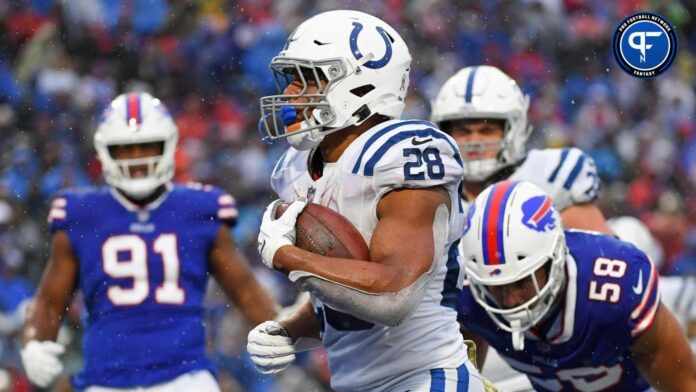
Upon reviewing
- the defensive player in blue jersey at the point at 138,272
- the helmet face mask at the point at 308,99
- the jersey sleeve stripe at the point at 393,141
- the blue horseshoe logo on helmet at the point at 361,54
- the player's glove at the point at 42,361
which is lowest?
the player's glove at the point at 42,361

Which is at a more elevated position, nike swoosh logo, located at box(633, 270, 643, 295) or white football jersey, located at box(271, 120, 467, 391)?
white football jersey, located at box(271, 120, 467, 391)

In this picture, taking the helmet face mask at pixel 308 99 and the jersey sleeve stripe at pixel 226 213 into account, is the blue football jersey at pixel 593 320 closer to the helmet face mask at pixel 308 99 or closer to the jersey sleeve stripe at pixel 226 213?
the helmet face mask at pixel 308 99

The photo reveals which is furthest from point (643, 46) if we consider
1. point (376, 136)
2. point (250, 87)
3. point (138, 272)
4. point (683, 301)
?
point (250, 87)

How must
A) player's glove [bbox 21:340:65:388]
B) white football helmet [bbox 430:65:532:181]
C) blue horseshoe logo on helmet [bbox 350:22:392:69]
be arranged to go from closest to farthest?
blue horseshoe logo on helmet [bbox 350:22:392:69] → player's glove [bbox 21:340:65:388] → white football helmet [bbox 430:65:532:181]

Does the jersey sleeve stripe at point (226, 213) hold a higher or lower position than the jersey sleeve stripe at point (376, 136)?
lower

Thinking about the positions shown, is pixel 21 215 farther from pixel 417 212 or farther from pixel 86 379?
pixel 417 212

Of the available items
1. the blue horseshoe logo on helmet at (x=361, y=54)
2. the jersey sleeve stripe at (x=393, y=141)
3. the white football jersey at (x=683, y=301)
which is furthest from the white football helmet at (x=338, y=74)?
the white football jersey at (x=683, y=301)

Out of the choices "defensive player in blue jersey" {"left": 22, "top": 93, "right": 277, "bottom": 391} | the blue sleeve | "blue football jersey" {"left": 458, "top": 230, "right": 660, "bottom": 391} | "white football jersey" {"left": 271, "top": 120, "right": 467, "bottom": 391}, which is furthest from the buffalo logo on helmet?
"defensive player in blue jersey" {"left": 22, "top": 93, "right": 277, "bottom": 391}

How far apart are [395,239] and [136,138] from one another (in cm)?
278

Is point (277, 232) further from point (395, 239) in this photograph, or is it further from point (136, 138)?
point (136, 138)

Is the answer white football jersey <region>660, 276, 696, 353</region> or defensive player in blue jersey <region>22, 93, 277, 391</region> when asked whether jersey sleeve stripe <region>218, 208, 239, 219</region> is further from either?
white football jersey <region>660, 276, 696, 353</region>

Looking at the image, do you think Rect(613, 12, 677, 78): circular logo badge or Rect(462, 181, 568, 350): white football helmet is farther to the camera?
Rect(613, 12, 677, 78): circular logo badge

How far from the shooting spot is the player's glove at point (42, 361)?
4.93 m

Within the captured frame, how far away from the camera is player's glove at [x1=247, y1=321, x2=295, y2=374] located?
312 cm
